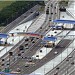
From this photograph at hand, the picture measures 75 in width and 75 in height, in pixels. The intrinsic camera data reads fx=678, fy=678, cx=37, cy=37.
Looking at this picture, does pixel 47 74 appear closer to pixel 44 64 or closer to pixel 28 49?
pixel 44 64

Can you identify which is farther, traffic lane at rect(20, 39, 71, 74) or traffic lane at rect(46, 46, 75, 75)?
traffic lane at rect(20, 39, 71, 74)

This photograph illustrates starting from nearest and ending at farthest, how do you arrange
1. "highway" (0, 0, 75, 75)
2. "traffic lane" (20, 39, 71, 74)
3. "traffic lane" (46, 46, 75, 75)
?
"traffic lane" (46, 46, 75, 75)
"highway" (0, 0, 75, 75)
"traffic lane" (20, 39, 71, 74)

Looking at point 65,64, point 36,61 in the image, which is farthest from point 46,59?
point 65,64

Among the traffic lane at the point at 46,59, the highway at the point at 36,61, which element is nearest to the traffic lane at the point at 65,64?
the highway at the point at 36,61

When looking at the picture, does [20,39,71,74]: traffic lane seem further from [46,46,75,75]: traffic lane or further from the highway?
[46,46,75,75]: traffic lane

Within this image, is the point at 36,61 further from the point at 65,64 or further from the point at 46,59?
the point at 65,64

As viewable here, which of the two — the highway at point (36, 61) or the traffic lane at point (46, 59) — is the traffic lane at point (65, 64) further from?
the traffic lane at point (46, 59)

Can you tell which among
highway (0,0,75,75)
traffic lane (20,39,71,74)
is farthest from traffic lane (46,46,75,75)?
traffic lane (20,39,71,74)

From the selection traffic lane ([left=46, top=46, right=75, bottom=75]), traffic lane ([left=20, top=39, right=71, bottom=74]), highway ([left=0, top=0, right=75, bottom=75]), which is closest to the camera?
traffic lane ([left=46, top=46, right=75, bottom=75])

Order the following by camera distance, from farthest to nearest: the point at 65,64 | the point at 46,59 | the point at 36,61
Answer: the point at 46,59 < the point at 36,61 < the point at 65,64

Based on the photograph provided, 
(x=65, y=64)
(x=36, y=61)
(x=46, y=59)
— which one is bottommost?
(x=65, y=64)

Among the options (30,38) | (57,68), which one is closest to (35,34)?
(30,38)
